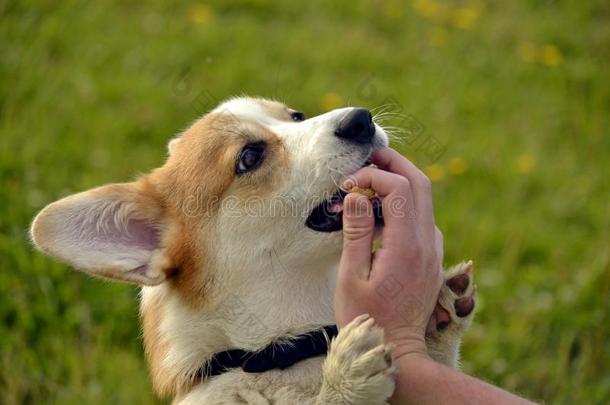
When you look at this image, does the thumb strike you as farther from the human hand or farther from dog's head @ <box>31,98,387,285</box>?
dog's head @ <box>31,98,387,285</box>

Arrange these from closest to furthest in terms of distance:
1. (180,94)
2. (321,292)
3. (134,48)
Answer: (321,292)
(180,94)
(134,48)

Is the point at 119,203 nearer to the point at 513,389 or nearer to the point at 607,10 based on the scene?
the point at 513,389

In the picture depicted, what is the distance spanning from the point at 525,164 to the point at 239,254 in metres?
3.32

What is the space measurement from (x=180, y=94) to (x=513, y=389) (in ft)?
10.1

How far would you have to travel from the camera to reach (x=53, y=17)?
661 cm

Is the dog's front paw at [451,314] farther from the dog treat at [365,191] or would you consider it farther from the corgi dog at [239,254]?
the dog treat at [365,191]

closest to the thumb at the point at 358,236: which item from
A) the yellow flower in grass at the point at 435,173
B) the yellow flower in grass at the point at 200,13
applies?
the yellow flower in grass at the point at 435,173

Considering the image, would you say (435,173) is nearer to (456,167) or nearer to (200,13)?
(456,167)

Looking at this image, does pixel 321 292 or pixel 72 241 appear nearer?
pixel 72 241

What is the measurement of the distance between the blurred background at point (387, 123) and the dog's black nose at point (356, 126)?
3.24 ft

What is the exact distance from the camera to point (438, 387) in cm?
261

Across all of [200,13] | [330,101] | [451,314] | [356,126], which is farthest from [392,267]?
A: [200,13]

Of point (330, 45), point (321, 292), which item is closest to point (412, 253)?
point (321, 292)

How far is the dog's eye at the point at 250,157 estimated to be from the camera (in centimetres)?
320
